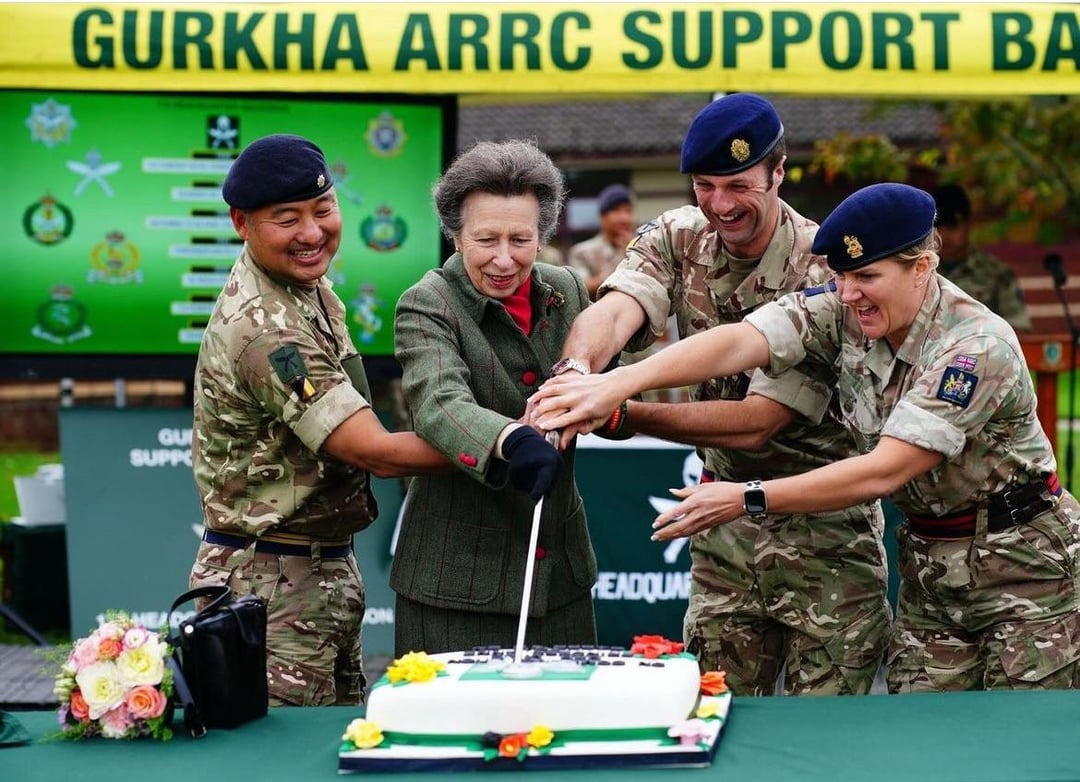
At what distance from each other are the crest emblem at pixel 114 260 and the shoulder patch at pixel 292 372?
11.6 feet

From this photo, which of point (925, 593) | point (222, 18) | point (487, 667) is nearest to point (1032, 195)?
point (222, 18)

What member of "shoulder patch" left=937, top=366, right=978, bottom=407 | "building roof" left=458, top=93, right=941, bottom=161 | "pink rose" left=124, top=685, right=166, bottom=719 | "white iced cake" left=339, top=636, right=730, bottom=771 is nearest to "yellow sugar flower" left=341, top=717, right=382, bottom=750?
"white iced cake" left=339, top=636, right=730, bottom=771

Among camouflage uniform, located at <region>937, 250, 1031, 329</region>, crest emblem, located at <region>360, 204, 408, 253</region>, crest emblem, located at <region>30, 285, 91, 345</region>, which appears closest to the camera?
crest emblem, located at <region>30, 285, 91, 345</region>

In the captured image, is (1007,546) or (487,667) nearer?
(487,667)

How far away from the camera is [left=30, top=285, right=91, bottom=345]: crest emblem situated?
6.44 metres

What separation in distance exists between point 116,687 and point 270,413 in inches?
30.6

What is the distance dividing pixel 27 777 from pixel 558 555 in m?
1.28

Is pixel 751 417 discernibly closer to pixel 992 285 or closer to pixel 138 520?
pixel 138 520

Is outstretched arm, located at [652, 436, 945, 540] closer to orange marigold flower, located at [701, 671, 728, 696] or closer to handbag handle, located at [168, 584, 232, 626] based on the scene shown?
orange marigold flower, located at [701, 671, 728, 696]

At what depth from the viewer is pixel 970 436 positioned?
3.17 metres

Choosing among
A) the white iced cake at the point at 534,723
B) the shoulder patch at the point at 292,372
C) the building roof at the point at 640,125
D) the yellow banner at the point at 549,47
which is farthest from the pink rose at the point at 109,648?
the building roof at the point at 640,125

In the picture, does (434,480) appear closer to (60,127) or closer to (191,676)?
(191,676)

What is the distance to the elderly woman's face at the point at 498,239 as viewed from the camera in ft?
10.5

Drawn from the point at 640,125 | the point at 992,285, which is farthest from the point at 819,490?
the point at 640,125
